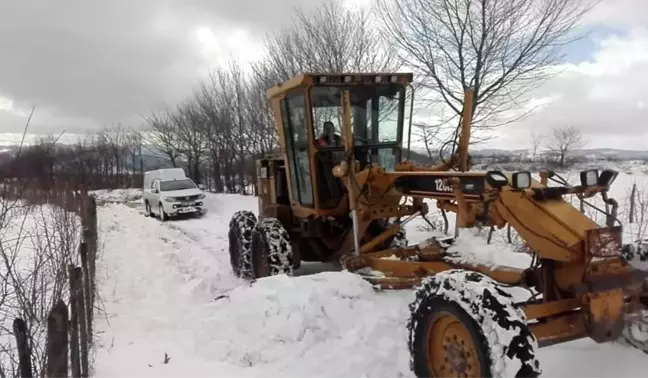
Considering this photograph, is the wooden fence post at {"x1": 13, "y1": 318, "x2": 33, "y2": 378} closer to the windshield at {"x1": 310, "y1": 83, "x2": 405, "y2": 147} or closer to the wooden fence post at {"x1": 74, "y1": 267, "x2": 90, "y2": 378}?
the wooden fence post at {"x1": 74, "y1": 267, "x2": 90, "y2": 378}

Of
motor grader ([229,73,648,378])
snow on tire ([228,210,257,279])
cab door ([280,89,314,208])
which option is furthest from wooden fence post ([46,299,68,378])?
snow on tire ([228,210,257,279])

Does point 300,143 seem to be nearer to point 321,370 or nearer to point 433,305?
point 321,370

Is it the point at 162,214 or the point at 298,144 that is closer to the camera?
the point at 298,144

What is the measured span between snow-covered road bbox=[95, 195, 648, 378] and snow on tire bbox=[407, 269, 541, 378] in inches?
25.3

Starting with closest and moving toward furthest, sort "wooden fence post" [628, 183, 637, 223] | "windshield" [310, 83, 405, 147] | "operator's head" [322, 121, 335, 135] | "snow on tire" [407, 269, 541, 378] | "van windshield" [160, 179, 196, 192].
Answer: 1. "snow on tire" [407, 269, 541, 378]
2. "windshield" [310, 83, 405, 147]
3. "operator's head" [322, 121, 335, 135]
4. "wooden fence post" [628, 183, 637, 223]
5. "van windshield" [160, 179, 196, 192]

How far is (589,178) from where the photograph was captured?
14.5 ft

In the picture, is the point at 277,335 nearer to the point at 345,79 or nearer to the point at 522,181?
the point at 522,181

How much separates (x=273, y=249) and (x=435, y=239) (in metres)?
2.51

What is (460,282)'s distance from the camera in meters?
3.83

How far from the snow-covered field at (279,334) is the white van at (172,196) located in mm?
12382

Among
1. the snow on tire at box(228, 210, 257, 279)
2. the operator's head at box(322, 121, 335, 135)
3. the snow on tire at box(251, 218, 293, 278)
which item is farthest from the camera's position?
the snow on tire at box(228, 210, 257, 279)

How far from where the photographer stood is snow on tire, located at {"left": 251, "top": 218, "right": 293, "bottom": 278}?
25.8ft

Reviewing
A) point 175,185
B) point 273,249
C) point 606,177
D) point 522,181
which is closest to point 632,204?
point 273,249

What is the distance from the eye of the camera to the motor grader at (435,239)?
3828 millimetres
